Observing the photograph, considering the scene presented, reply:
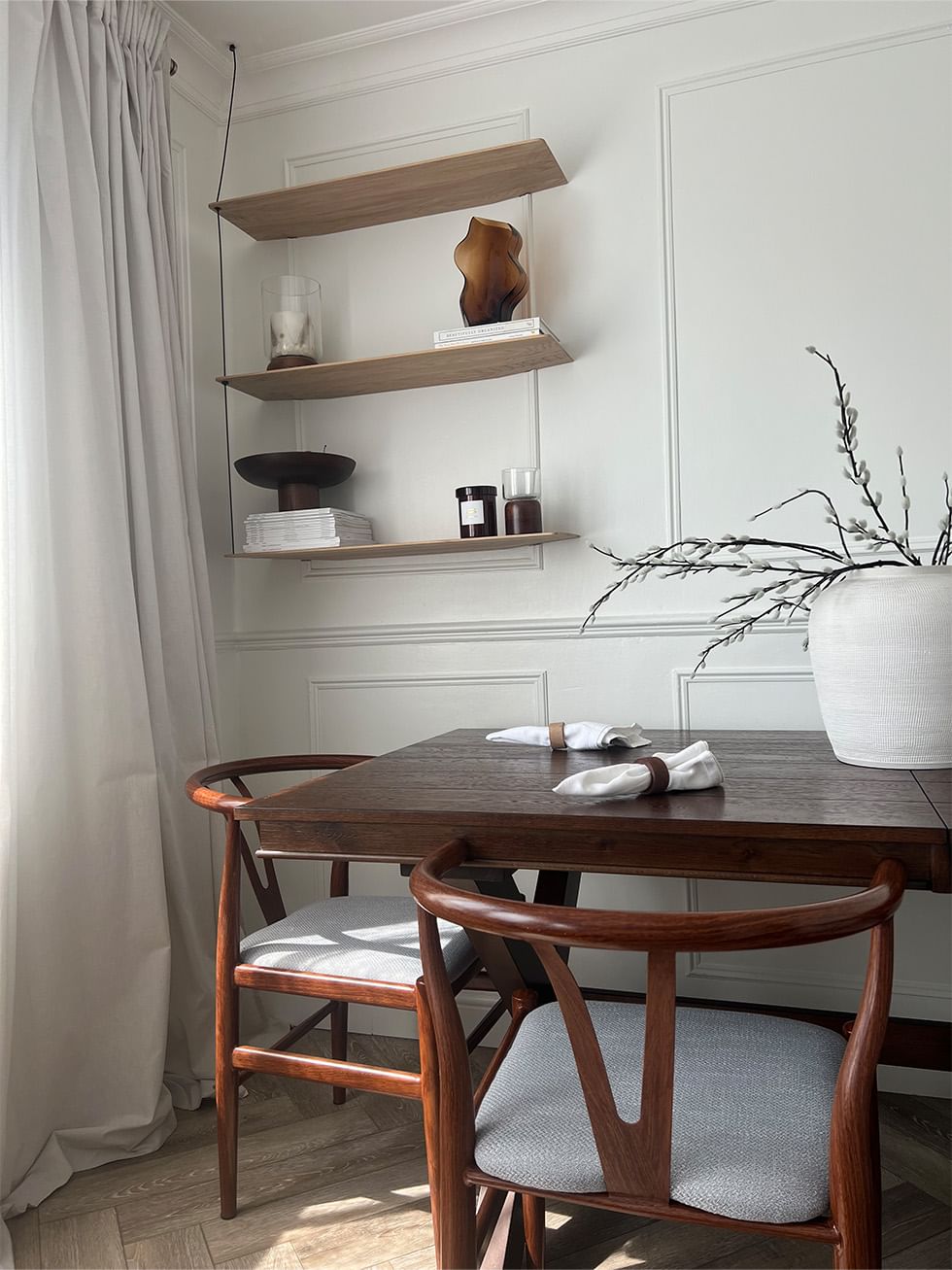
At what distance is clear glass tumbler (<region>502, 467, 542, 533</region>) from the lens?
Answer: 230 cm

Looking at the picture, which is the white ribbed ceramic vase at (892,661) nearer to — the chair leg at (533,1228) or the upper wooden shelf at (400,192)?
the chair leg at (533,1228)

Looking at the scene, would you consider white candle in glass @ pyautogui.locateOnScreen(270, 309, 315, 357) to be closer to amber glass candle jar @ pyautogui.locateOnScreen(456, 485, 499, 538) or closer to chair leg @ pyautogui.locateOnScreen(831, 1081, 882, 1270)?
amber glass candle jar @ pyautogui.locateOnScreen(456, 485, 499, 538)

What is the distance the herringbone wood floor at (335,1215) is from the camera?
1.67 meters

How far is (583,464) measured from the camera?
2.41 meters

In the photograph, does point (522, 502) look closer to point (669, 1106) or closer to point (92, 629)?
point (92, 629)

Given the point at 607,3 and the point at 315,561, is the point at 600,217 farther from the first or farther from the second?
the point at 315,561

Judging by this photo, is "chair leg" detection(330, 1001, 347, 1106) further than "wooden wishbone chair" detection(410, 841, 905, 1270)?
Yes

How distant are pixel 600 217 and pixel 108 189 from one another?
118cm

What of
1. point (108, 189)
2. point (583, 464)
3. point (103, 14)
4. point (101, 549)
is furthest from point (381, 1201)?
point (103, 14)

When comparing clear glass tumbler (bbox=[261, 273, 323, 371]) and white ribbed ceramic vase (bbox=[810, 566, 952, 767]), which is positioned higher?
clear glass tumbler (bbox=[261, 273, 323, 371])

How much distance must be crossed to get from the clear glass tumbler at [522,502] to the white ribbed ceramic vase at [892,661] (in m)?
0.85

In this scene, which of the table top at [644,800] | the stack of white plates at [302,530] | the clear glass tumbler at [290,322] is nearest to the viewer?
the table top at [644,800]

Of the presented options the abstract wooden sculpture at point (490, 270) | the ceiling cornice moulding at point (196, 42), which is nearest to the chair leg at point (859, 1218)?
the abstract wooden sculpture at point (490, 270)

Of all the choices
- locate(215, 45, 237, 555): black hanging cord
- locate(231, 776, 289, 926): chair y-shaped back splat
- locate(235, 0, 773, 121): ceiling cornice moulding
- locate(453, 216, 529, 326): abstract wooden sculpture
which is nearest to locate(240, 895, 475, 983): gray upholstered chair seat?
locate(231, 776, 289, 926): chair y-shaped back splat
